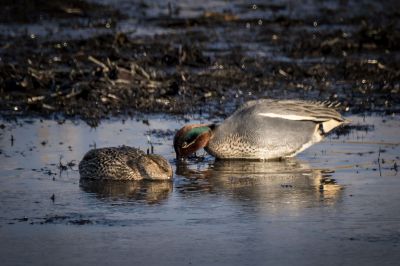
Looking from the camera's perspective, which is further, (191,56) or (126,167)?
(191,56)

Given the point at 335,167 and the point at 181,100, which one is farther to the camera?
the point at 181,100

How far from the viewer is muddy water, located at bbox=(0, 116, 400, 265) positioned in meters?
6.42

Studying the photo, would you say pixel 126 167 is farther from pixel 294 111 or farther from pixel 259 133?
pixel 294 111

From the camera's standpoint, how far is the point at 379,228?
6.98m

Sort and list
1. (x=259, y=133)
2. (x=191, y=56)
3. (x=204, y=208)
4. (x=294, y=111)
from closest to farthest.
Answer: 1. (x=204, y=208)
2. (x=259, y=133)
3. (x=294, y=111)
4. (x=191, y=56)

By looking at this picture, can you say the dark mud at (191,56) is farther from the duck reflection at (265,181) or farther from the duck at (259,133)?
the duck reflection at (265,181)

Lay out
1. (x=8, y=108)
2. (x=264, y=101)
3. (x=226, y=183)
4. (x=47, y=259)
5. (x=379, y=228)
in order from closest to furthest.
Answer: (x=47, y=259)
(x=379, y=228)
(x=226, y=183)
(x=264, y=101)
(x=8, y=108)

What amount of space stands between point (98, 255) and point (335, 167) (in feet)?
10.5

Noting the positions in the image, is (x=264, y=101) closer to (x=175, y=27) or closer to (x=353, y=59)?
(x=353, y=59)

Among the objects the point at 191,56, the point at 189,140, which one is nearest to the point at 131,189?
the point at 189,140

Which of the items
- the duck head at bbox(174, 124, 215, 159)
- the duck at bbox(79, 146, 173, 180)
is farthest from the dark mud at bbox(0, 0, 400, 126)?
the duck at bbox(79, 146, 173, 180)

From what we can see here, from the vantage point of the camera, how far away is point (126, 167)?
8492 millimetres

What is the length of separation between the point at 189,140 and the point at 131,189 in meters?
1.27

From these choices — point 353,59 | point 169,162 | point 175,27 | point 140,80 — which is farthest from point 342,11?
point 169,162
